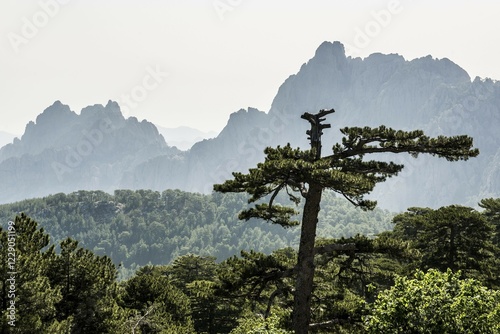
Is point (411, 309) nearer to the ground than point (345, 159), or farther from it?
nearer to the ground

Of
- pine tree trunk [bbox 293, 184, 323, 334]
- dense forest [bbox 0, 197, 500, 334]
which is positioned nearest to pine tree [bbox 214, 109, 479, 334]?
pine tree trunk [bbox 293, 184, 323, 334]

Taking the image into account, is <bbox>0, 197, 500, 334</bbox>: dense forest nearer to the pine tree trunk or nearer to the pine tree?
the pine tree trunk

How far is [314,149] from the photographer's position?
12695 mm

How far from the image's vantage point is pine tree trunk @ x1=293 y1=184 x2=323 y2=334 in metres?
13.2

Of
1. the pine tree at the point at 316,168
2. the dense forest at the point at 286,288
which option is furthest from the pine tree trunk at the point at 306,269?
the dense forest at the point at 286,288

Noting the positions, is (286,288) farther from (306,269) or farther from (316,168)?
(316,168)

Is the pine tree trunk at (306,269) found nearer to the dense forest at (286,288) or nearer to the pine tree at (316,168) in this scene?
the pine tree at (316,168)

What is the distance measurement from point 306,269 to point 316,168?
4039mm

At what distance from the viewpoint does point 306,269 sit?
44.1 ft

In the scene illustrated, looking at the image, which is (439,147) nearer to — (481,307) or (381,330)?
(481,307)

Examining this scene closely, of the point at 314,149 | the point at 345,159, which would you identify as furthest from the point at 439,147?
the point at 314,149

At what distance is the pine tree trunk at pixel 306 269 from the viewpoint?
13195 mm

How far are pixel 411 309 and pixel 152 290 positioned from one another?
2190 cm

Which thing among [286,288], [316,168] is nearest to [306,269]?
[286,288]
